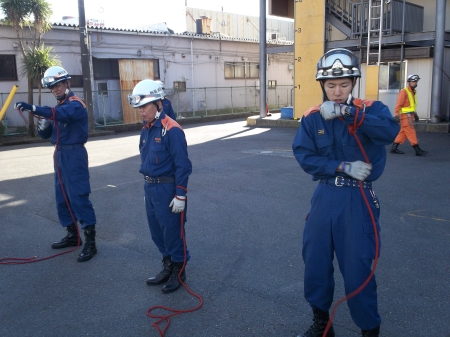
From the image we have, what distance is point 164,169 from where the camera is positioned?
14.8 feet

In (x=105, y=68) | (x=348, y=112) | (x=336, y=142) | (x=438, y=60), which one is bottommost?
(x=336, y=142)

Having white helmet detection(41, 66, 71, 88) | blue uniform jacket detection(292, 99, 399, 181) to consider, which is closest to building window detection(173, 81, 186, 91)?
white helmet detection(41, 66, 71, 88)

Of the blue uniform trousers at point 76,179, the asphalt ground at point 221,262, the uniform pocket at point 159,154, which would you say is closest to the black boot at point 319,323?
the asphalt ground at point 221,262

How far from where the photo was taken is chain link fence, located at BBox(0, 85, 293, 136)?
19703mm

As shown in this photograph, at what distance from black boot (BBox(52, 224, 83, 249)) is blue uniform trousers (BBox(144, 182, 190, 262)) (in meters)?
1.68

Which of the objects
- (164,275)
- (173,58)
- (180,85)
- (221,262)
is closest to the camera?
(164,275)

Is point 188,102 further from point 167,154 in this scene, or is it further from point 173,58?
point 167,154

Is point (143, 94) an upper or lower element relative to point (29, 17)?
lower

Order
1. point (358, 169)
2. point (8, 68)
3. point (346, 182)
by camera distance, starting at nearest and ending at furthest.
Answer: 1. point (358, 169)
2. point (346, 182)
3. point (8, 68)

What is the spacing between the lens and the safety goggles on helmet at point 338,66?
313 cm

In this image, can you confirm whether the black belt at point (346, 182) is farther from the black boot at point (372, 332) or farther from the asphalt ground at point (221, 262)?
the asphalt ground at point (221, 262)

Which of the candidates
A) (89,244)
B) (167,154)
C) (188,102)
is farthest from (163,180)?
(188,102)

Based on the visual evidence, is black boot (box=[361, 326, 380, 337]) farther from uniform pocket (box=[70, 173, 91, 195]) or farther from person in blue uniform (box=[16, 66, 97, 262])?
uniform pocket (box=[70, 173, 91, 195])

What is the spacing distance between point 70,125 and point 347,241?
12.3 ft
